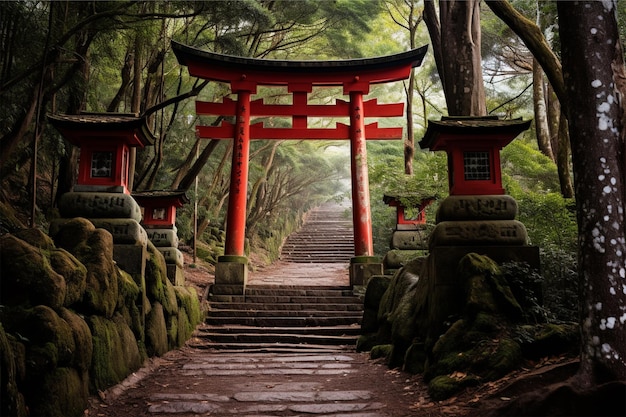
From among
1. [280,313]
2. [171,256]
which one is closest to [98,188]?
[171,256]

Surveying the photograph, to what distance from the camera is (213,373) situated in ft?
20.7

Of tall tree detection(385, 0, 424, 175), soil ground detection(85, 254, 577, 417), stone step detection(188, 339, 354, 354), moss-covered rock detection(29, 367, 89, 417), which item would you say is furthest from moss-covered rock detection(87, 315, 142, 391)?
tall tree detection(385, 0, 424, 175)

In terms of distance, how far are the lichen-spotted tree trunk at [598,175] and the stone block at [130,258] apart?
535 cm

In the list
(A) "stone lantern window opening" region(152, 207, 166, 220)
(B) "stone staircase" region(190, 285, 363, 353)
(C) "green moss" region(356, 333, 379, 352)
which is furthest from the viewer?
(A) "stone lantern window opening" region(152, 207, 166, 220)

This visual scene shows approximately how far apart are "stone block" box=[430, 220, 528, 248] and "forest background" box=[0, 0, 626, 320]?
2.82 feet

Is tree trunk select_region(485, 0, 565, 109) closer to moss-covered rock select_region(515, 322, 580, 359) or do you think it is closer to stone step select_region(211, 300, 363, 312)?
moss-covered rock select_region(515, 322, 580, 359)

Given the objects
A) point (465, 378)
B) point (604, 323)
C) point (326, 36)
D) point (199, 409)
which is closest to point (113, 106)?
point (326, 36)

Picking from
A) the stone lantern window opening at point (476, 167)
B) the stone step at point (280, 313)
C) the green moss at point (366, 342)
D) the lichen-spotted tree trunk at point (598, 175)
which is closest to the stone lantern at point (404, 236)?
the stone step at point (280, 313)

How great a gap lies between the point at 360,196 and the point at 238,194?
3.10 meters

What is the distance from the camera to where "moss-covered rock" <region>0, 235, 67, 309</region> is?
3914 mm

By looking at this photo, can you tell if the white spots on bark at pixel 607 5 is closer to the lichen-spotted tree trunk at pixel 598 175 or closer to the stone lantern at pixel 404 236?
the lichen-spotted tree trunk at pixel 598 175

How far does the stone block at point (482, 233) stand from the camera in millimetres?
6199

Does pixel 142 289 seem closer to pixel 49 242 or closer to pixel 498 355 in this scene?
pixel 49 242

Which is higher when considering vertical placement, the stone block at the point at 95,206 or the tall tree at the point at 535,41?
the tall tree at the point at 535,41
